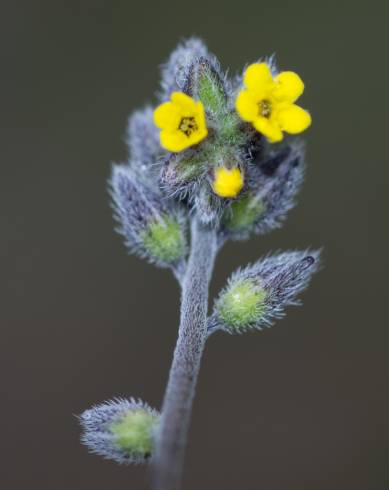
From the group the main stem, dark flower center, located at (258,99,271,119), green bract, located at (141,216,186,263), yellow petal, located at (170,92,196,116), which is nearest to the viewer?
the main stem

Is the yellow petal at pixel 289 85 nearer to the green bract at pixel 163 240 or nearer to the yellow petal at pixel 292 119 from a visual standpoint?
the yellow petal at pixel 292 119

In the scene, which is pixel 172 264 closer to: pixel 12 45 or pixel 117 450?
pixel 117 450

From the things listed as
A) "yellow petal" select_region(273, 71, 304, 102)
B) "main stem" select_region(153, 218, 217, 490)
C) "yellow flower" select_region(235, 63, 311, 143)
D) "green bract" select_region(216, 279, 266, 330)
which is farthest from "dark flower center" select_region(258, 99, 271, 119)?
"green bract" select_region(216, 279, 266, 330)

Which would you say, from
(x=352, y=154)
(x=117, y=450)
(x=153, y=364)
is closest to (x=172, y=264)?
(x=117, y=450)

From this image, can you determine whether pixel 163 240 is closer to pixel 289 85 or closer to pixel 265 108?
pixel 265 108

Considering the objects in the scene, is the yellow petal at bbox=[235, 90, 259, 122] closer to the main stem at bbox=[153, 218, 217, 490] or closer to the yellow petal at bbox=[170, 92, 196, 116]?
the yellow petal at bbox=[170, 92, 196, 116]

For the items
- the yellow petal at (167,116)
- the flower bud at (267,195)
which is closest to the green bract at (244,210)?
the flower bud at (267,195)

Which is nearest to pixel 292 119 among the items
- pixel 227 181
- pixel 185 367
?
pixel 227 181
